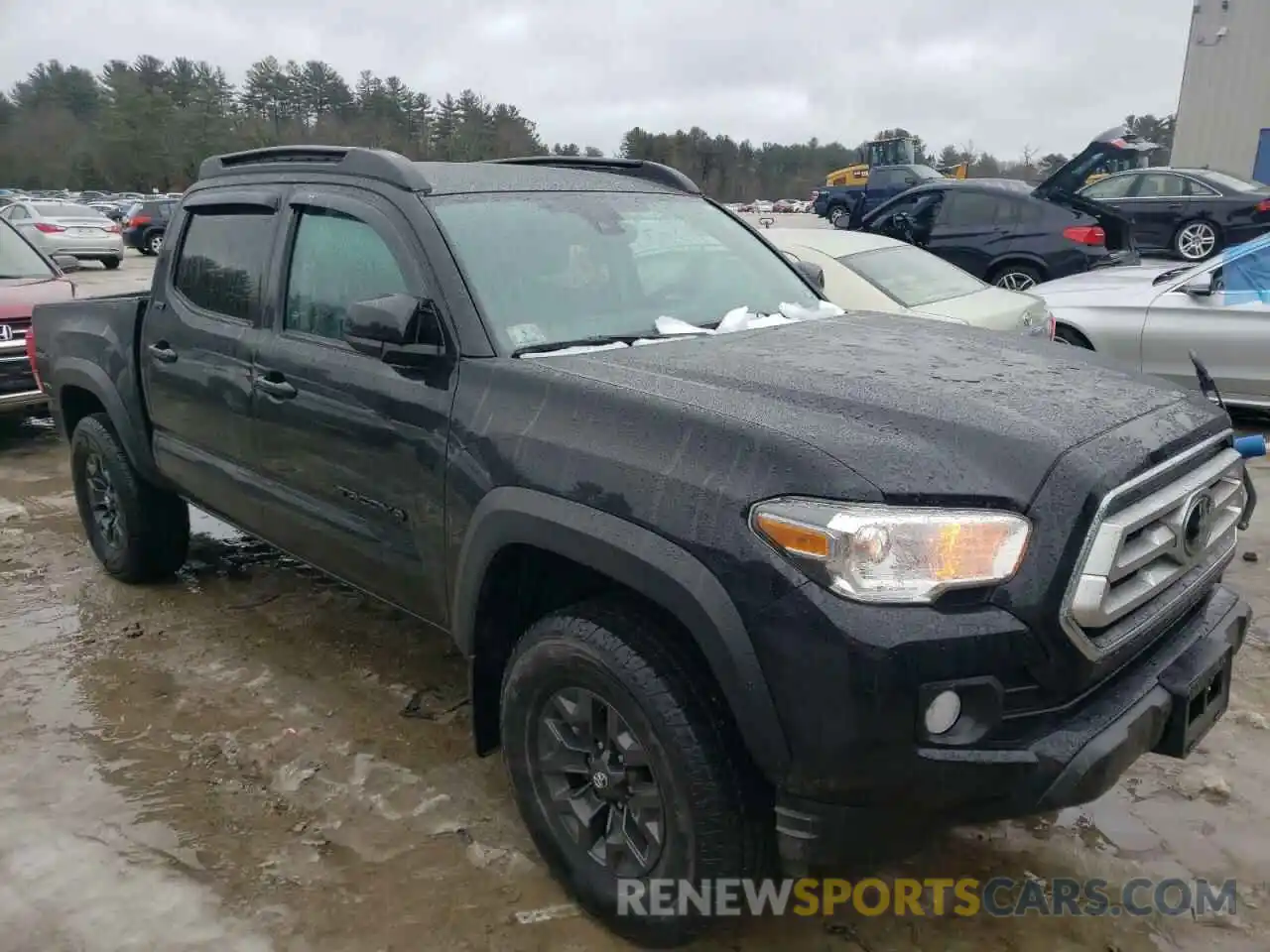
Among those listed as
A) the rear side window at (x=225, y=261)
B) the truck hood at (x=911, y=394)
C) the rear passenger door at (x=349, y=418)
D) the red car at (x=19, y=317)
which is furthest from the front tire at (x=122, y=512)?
the truck hood at (x=911, y=394)

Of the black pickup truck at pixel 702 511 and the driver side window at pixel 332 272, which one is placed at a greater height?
the driver side window at pixel 332 272

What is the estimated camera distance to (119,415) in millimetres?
4516

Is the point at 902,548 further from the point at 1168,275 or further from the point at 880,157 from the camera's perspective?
the point at 880,157

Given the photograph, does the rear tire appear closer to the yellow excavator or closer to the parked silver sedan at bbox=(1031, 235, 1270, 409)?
the parked silver sedan at bbox=(1031, 235, 1270, 409)

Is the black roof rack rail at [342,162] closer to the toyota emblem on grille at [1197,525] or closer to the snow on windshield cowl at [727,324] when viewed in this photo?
the snow on windshield cowl at [727,324]

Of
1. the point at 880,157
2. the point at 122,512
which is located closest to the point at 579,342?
the point at 122,512

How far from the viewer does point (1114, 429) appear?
7.40ft

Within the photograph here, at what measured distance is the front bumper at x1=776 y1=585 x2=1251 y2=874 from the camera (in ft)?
6.50

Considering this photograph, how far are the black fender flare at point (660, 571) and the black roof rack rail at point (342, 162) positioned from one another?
1187 millimetres

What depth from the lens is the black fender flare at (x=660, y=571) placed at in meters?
2.04

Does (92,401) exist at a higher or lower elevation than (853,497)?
lower

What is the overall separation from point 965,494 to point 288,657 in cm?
311

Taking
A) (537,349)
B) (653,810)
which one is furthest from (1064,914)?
(537,349)

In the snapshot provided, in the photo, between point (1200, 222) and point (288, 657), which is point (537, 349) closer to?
point (288, 657)
